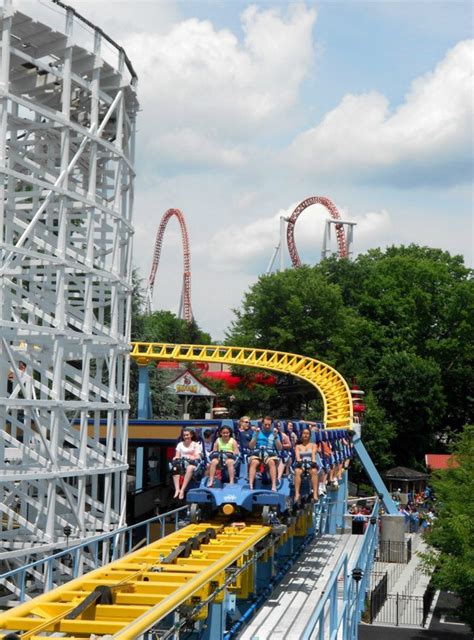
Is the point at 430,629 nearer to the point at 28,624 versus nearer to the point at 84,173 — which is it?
the point at 84,173

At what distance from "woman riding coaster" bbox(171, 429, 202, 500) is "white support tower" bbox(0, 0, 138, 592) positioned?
15.1 feet

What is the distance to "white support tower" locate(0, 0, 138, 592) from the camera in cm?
2197

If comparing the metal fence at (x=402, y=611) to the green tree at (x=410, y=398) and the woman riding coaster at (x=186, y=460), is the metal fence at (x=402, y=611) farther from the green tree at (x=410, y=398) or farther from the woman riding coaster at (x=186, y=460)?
the green tree at (x=410, y=398)

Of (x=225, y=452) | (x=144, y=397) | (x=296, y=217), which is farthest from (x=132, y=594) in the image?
(x=296, y=217)

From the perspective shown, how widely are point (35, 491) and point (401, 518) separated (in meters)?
15.6

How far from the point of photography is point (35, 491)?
2859 cm

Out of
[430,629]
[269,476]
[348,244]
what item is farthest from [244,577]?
[348,244]

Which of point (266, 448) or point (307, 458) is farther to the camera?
point (307, 458)

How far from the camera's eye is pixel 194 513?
1631cm

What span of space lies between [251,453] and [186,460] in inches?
47.2

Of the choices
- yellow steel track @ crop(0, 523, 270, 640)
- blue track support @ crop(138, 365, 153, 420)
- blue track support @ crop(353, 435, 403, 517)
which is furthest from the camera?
blue track support @ crop(138, 365, 153, 420)

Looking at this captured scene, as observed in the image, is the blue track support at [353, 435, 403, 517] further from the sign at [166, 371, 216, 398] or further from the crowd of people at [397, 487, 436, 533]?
the sign at [166, 371, 216, 398]

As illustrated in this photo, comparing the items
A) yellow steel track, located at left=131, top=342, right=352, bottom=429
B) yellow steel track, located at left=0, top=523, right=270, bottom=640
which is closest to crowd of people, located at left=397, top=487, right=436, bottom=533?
yellow steel track, located at left=131, top=342, right=352, bottom=429

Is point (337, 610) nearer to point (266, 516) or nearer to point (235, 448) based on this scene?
point (266, 516)
